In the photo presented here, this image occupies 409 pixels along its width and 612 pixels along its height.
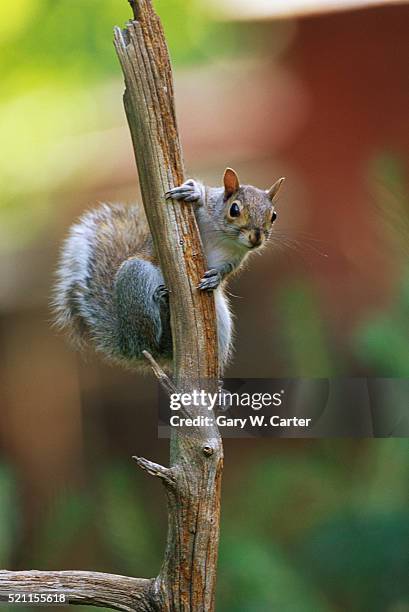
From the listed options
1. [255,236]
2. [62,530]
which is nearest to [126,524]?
[62,530]

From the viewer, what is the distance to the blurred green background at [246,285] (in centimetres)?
150

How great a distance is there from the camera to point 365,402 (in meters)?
1.46

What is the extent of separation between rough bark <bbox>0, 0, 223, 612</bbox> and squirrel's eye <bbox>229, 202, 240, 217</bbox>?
0.29 ft

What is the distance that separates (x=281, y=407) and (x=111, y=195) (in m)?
0.56

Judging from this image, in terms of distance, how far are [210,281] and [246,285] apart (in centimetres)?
21

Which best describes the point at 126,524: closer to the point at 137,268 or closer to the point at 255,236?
the point at 137,268

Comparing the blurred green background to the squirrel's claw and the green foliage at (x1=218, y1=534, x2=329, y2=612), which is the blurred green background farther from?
the squirrel's claw

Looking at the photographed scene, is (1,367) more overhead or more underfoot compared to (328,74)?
more underfoot

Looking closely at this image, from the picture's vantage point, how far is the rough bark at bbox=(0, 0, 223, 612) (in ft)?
4.34

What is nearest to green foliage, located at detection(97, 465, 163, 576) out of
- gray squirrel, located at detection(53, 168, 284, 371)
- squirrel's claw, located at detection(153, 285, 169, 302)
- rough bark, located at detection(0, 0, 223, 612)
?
rough bark, located at detection(0, 0, 223, 612)

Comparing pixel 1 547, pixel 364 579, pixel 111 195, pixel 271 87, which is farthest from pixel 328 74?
pixel 1 547

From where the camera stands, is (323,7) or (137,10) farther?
(323,7)

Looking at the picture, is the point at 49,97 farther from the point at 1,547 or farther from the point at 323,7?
the point at 1,547

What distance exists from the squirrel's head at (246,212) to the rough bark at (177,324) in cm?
9
